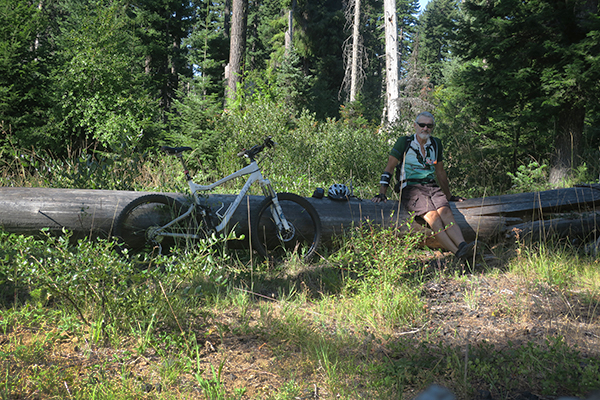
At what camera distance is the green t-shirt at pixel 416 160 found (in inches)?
211

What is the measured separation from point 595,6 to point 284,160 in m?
6.62

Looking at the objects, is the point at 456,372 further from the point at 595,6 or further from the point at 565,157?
the point at 595,6

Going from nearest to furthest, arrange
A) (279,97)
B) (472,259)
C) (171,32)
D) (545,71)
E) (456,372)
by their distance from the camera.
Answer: (456,372)
(472,259)
(545,71)
(279,97)
(171,32)

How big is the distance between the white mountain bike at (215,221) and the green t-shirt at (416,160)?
4.33 ft

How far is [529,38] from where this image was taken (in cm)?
856

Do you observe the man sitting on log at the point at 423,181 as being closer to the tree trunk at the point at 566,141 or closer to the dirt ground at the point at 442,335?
the dirt ground at the point at 442,335

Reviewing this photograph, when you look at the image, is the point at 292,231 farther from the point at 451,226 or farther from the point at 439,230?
the point at 451,226

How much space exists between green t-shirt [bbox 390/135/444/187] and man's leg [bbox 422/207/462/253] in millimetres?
507

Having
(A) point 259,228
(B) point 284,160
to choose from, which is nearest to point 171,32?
(B) point 284,160

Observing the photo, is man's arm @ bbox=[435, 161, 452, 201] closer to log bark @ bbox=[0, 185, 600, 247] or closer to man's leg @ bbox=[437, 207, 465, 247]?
log bark @ bbox=[0, 185, 600, 247]

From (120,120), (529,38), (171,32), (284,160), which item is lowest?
(284,160)

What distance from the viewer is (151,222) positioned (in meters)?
4.71

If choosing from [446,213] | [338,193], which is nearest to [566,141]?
[446,213]

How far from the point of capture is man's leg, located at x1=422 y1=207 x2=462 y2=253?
195 inches
